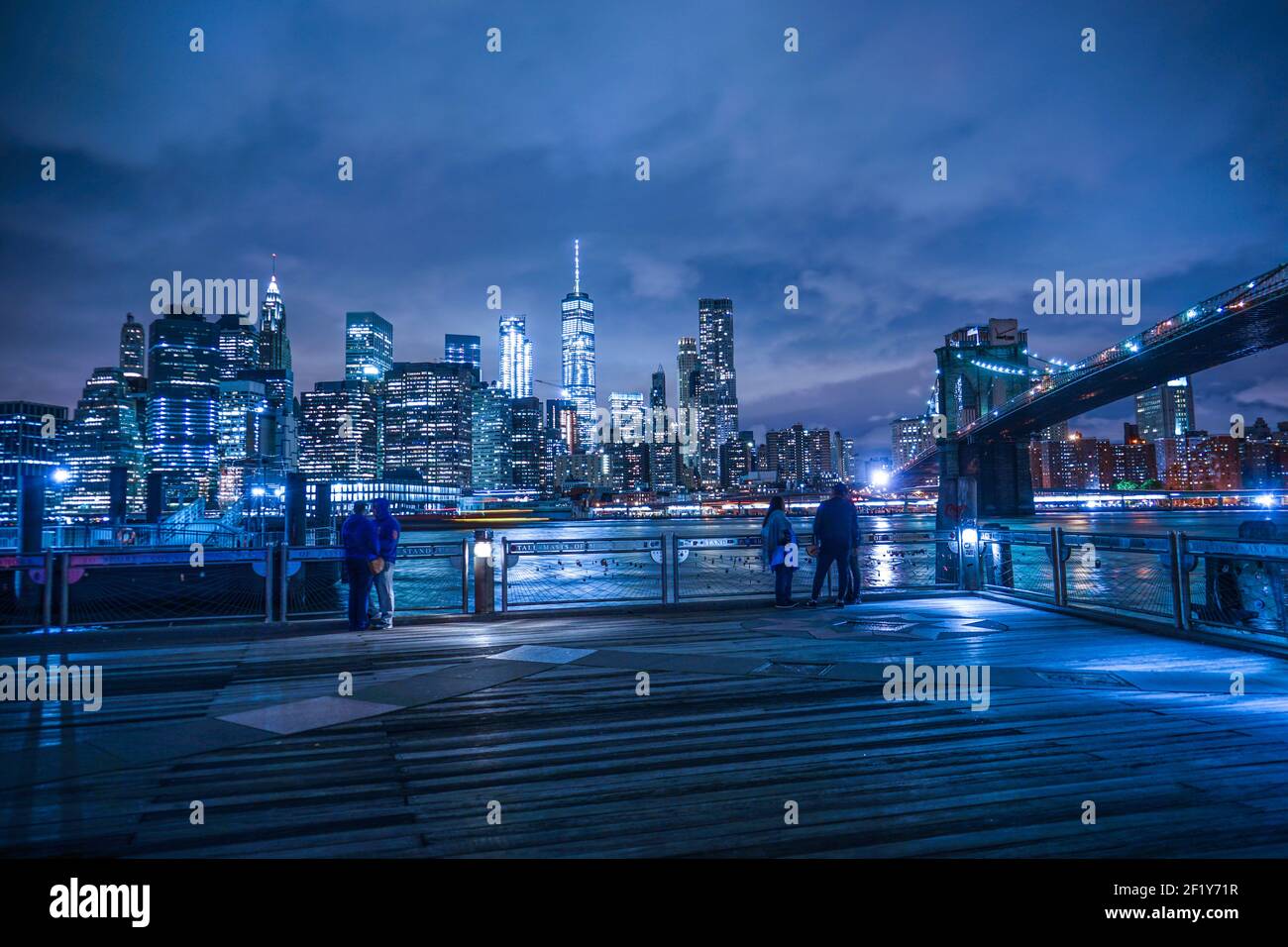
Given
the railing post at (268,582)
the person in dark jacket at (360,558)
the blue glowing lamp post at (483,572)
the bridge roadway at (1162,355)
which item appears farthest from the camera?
the bridge roadway at (1162,355)

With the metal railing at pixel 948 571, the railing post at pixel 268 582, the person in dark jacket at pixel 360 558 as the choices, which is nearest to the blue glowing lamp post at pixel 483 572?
the metal railing at pixel 948 571

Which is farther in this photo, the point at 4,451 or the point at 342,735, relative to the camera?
the point at 4,451

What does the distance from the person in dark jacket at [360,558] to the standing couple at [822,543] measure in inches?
243

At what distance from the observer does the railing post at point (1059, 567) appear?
452 inches

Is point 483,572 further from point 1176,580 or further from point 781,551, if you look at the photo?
point 1176,580

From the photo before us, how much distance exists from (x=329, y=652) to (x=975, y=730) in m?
7.34

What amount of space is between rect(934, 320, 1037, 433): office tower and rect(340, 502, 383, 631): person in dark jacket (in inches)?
5249

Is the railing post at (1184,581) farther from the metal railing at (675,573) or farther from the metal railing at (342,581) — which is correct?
the metal railing at (342,581)

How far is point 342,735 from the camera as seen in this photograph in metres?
5.56

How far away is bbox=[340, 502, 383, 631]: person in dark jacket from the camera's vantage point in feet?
35.6

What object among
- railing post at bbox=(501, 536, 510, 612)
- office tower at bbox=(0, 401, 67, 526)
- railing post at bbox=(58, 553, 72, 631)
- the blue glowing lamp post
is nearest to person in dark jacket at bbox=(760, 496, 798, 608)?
railing post at bbox=(501, 536, 510, 612)

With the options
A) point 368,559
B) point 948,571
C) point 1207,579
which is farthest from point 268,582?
point 1207,579
